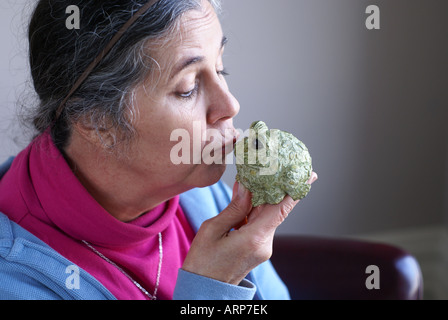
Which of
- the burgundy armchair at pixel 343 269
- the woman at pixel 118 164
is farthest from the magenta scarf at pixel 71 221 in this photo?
the burgundy armchair at pixel 343 269

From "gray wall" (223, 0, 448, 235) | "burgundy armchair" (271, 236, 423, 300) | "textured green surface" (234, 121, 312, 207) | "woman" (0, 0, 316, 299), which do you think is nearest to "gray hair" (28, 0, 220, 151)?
"woman" (0, 0, 316, 299)

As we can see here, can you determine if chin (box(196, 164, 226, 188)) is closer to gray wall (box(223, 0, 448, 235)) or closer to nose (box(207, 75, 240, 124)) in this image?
nose (box(207, 75, 240, 124))

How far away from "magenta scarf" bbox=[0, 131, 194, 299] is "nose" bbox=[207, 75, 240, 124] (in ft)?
1.03

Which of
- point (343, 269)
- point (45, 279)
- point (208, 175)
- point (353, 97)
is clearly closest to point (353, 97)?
point (353, 97)

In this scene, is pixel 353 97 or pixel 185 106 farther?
pixel 353 97

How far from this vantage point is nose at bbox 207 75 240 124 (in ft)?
3.43

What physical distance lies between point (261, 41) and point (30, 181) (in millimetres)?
1127

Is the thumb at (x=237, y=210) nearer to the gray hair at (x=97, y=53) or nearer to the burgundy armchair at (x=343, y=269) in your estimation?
the gray hair at (x=97, y=53)

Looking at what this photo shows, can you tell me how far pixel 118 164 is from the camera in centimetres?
111

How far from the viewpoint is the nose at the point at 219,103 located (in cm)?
105

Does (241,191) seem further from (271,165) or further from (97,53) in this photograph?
(97,53)

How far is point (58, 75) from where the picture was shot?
1044mm

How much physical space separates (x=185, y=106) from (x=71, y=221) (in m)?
0.36
